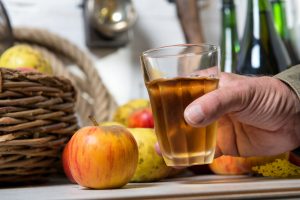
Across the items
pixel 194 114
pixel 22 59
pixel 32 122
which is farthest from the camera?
pixel 22 59

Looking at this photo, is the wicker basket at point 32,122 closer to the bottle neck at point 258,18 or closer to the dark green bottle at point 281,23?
the bottle neck at point 258,18

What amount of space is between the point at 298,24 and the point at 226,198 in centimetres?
77

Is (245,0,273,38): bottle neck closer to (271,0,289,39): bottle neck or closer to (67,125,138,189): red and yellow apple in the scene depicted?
(271,0,289,39): bottle neck

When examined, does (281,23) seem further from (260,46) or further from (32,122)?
(32,122)

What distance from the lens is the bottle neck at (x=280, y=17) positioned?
3.84 feet

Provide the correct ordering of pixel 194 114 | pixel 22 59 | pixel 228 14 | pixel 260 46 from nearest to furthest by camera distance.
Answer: pixel 194 114
pixel 22 59
pixel 260 46
pixel 228 14

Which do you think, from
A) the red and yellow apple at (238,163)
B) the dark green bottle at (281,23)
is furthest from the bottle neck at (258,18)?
the red and yellow apple at (238,163)

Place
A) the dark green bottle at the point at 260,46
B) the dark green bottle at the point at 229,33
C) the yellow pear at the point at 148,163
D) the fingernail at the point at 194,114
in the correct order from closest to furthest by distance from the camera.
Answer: the fingernail at the point at 194,114
the yellow pear at the point at 148,163
the dark green bottle at the point at 260,46
the dark green bottle at the point at 229,33

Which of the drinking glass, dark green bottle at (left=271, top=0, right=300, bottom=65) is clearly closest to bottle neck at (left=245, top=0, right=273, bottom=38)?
dark green bottle at (left=271, top=0, right=300, bottom=65)

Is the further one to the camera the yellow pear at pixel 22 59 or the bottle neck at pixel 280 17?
the bottle neck at pixel 280 17

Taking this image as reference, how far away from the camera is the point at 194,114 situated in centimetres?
58

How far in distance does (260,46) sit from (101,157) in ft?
1.56

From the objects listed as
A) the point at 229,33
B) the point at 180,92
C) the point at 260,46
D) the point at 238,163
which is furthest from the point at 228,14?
the point at 180,92

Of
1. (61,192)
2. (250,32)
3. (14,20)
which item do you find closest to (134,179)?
(61,192)
